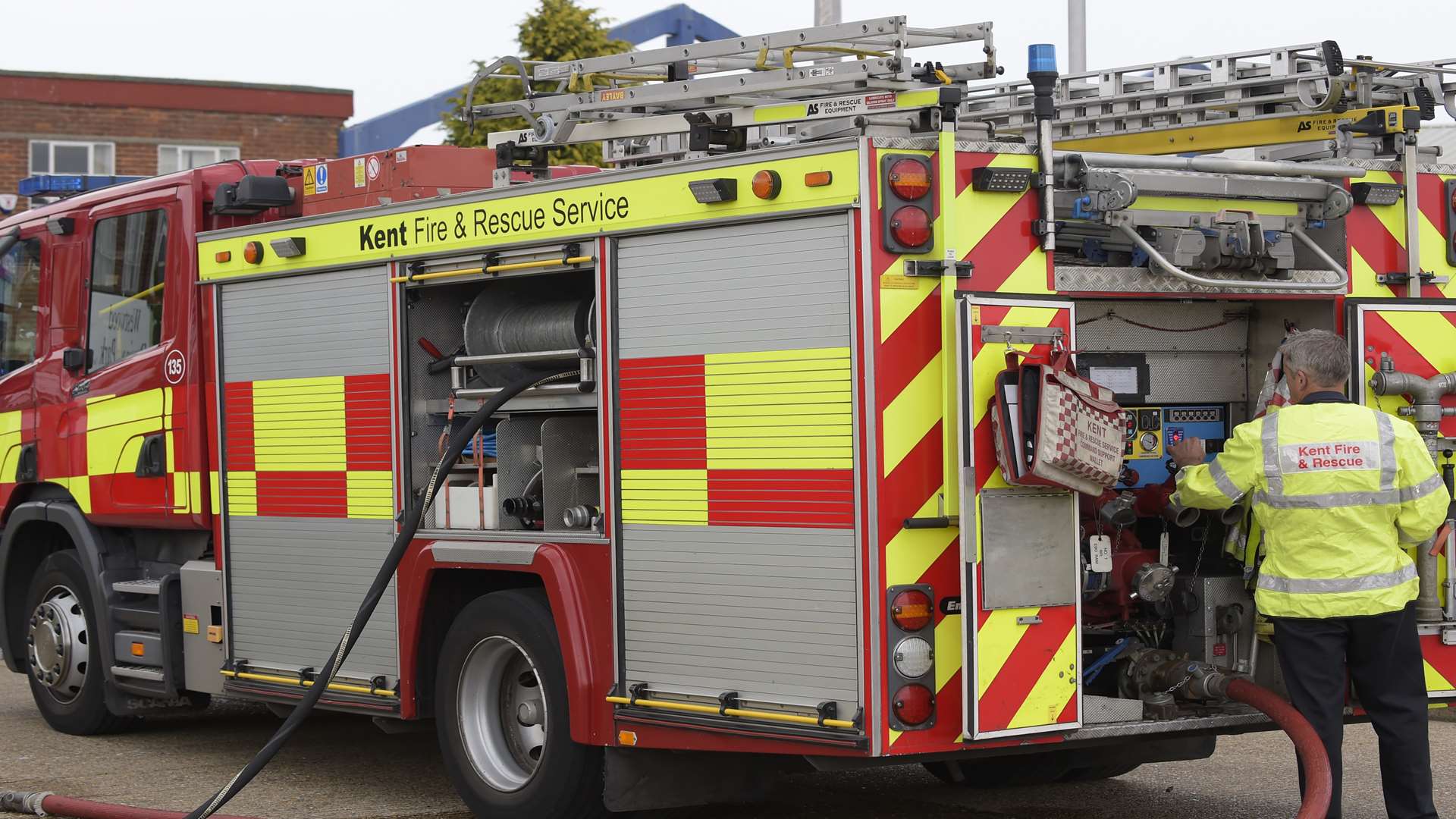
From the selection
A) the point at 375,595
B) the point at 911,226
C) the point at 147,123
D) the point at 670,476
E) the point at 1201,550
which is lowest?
the point at 375,595

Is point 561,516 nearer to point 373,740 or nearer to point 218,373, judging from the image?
point 218,373

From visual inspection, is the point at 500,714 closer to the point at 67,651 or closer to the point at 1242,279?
the point at 1242,279

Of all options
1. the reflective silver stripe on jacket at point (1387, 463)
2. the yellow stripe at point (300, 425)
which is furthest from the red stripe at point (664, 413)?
the reflective silver stripe on jacket at point (1387, 463)

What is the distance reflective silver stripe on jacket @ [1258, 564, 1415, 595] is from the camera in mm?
5824

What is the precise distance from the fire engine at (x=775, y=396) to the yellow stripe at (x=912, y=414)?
13 millimetres

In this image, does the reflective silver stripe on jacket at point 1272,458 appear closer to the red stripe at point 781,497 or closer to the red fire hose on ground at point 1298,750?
the red fire hose on ground at point 1298,750

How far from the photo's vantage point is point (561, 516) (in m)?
6.73

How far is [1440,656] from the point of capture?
20.8 feet

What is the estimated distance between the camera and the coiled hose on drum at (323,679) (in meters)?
6.80

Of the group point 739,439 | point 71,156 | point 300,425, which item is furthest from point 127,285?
point 71,156

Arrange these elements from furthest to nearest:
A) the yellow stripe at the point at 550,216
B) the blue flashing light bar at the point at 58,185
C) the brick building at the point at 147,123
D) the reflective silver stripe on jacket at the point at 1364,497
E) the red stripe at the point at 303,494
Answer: the brick building at the point at 147,123, the blue flashing light bar at the point at 58,185, the red stripe at the point at 303,494, the reflective silver stripe on jacket at the point at 1364,497, the yellow stripe at the point at 550,216

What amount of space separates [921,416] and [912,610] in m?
0.57

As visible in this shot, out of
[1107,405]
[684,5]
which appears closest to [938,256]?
[1107,405]

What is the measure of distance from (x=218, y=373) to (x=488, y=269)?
6.15 feet
